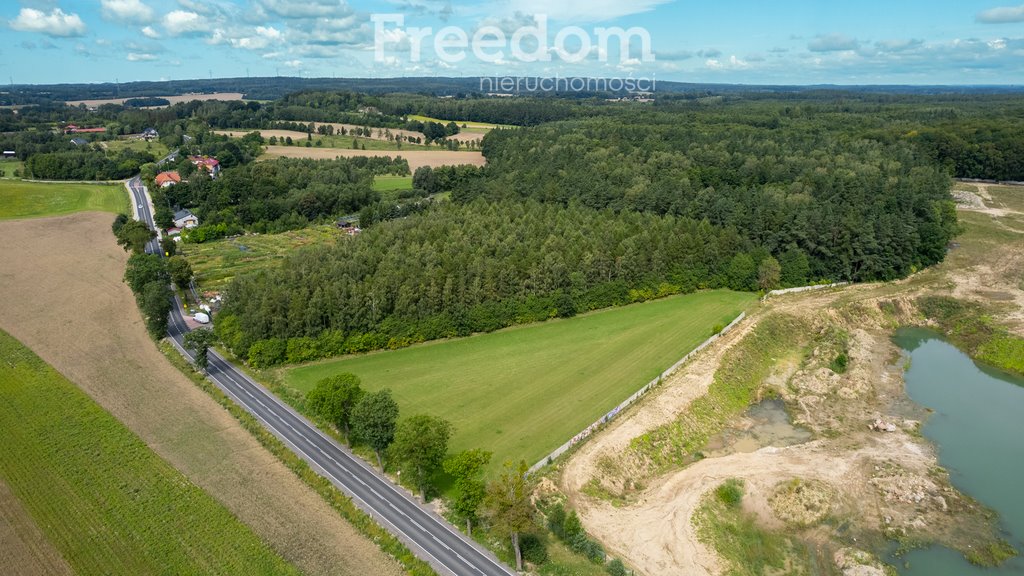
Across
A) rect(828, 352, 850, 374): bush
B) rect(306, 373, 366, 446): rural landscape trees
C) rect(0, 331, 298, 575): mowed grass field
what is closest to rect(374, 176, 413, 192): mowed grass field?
rect(0, 331, 298, 575): mowed grass field

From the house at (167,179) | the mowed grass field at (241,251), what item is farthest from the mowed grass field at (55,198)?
the mowed grass field at (241,251)

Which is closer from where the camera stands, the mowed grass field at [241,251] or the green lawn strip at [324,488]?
the green lawn strip at [324,488]

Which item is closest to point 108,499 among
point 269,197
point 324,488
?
point 324,488

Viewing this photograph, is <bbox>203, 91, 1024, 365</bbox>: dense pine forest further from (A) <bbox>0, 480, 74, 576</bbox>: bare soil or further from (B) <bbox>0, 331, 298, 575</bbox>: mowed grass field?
(A) <bbox>0, 480, 74, 576</bbox>: bare soil

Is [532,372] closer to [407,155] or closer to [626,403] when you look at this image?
[626,403]

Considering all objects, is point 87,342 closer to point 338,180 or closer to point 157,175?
point 338,180

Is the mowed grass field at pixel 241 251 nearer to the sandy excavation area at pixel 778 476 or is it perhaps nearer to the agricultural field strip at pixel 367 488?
the agricultural field strip at pixel 367 488
